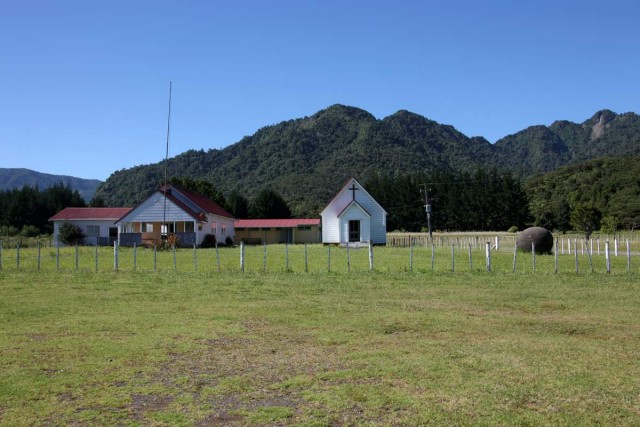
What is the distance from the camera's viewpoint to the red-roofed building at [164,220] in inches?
1847

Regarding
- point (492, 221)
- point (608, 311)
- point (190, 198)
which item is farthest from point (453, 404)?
point (492, 221)

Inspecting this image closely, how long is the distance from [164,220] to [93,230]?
13272 millimetres

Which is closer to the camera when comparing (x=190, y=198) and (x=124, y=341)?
(x=124, y=341)

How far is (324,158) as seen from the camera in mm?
132375

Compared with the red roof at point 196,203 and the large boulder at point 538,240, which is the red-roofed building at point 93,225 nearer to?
the red roof at point 196,203

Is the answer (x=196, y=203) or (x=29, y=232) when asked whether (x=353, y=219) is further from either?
(x=29, y=232)

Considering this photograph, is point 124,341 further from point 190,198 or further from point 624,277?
point 190,198

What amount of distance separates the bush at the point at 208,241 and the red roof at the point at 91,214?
10242mm

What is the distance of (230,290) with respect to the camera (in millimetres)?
16453

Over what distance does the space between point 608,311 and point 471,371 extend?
22.4ft

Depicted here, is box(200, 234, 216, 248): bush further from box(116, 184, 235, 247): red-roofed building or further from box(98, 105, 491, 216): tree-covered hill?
box(98, 105, 491, 216): tree-covered hill

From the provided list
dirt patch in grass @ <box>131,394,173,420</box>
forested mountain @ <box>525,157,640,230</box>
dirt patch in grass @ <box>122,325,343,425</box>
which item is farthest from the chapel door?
dirt patch in grass @ <box>131,394,173,420</box>

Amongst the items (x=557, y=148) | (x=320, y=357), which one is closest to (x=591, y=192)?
(x=320, y=357)

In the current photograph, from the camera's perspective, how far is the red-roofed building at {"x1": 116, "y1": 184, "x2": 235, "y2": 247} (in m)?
46.9
